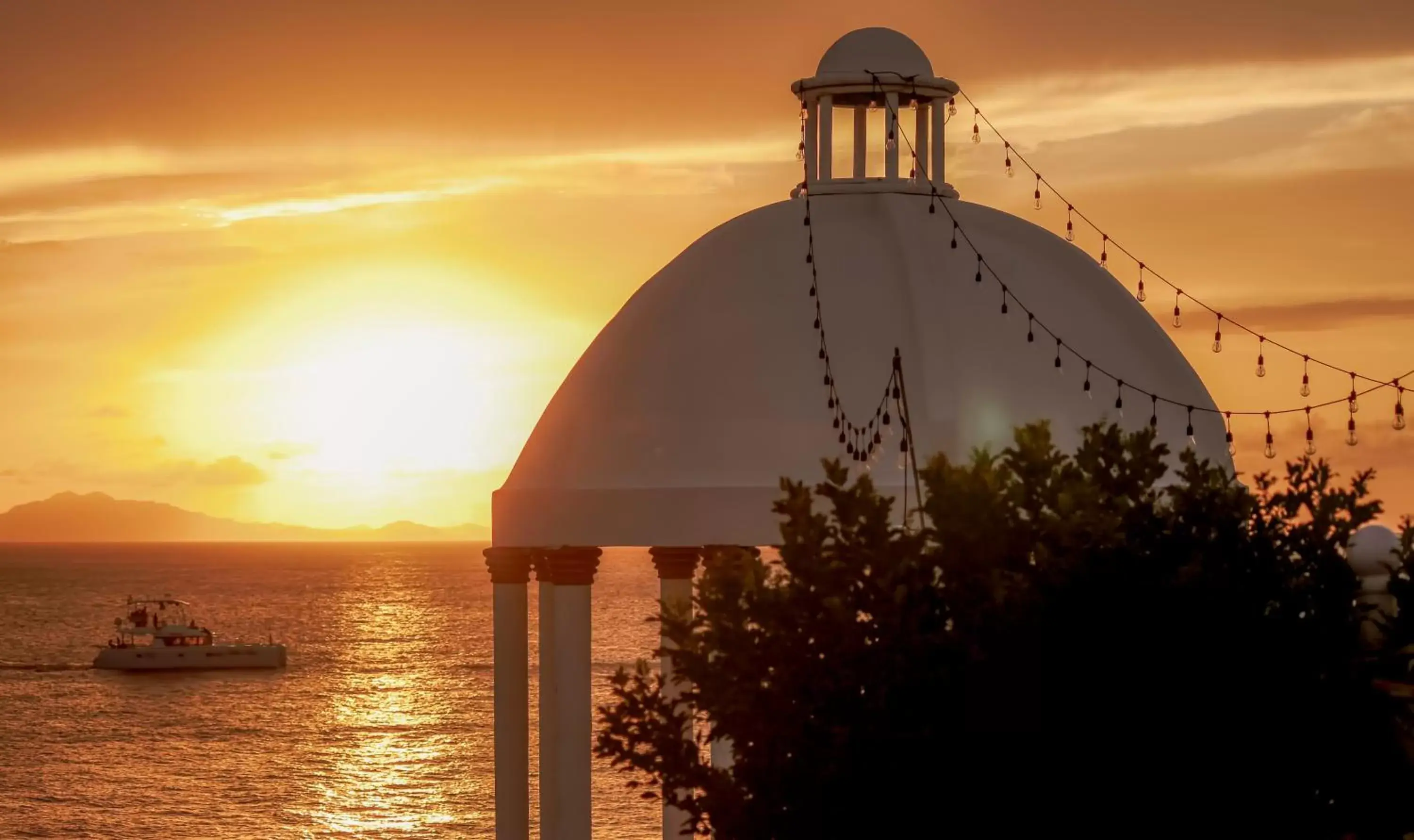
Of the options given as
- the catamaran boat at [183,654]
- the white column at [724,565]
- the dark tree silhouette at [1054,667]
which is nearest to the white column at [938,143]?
the white column at [724,565]

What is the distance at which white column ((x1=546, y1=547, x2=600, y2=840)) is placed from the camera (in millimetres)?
28391

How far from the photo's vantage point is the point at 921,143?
2964cm

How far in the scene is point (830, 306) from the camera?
27531mm

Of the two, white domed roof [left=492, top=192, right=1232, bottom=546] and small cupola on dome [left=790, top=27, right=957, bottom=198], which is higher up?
small cupola on dome [left=790, top=27, right=957, bottom=198]

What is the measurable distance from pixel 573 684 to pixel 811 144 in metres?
8.22

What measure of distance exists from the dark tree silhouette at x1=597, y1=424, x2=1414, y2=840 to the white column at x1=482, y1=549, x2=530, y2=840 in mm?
10171

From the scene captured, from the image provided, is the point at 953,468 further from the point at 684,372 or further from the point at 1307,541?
the point at 684,372

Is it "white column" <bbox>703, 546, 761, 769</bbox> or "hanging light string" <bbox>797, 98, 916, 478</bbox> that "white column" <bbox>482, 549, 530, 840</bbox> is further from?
"hanging light string" <bbox>797, 98, 916, 478</bbox>

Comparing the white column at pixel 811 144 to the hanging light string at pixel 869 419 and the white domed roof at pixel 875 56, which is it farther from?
the hanging light string at pixel 869 419

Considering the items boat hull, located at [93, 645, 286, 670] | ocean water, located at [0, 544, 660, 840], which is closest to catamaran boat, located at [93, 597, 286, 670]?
boat hull, located at [93, 645, 286, 670]

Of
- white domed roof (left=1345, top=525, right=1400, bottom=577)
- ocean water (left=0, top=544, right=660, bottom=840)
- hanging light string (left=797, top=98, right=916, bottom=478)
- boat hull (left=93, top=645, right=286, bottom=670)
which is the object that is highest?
hanging light string (left=797, top=98, right=916, bottom=478)

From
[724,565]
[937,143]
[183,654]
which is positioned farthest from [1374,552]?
[183,654]

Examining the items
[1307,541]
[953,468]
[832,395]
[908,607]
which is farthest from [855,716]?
[832,395]

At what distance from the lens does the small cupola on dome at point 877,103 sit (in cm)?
2919
